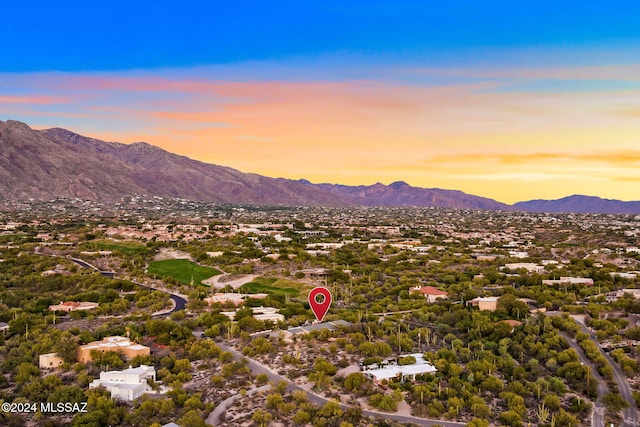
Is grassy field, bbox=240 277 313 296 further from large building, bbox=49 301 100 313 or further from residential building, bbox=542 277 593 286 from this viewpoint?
residential building, bbox=542 277 593 286

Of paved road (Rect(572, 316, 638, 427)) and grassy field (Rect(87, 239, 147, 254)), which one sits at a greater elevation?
paved road (Rect(572, 316, 638, 427))

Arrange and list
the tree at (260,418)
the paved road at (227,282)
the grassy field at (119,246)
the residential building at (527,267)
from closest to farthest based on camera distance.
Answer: the tree at (260,418)
the paved road at (227,282)
the residential building at (527,267)
the grassy field at (119,246)

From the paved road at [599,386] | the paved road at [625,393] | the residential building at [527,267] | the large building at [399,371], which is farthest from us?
the residential building at [527,267]

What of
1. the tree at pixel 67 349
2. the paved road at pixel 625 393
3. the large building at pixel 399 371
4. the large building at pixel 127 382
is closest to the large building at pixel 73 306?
the tree at pixel 67 349

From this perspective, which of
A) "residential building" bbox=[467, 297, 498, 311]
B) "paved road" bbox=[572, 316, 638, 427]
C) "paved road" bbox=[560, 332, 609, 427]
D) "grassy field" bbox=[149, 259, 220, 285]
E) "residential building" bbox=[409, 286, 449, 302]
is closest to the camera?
"paved road" bbox=[572, 316, 638, 427]

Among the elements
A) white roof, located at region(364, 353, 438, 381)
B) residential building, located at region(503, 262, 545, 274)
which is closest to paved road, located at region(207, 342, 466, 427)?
white roof, located at region(364, 353, 438, 381)

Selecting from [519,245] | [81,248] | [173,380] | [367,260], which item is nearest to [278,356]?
[173,380]

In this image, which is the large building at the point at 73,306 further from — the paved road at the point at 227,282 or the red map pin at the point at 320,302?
the red map pin at the point at 320,302
